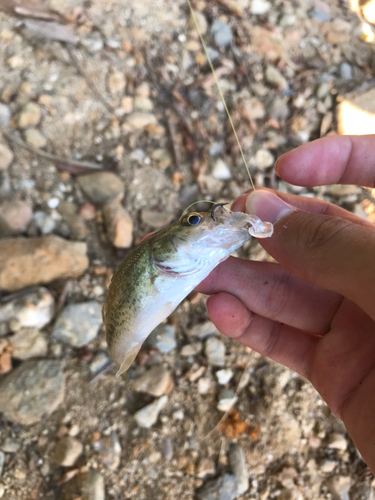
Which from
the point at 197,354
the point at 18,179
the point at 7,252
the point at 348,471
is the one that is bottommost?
the point at 348,471

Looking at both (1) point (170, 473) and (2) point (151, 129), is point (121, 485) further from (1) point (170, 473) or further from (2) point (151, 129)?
(2) point (151, 129)

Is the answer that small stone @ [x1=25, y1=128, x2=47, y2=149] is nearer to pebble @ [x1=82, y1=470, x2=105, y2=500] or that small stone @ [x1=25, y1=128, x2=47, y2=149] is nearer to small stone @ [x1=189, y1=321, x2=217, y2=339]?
small stone @ [x1=189, y1=321, x2=217, y2=339]

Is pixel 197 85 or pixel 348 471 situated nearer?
pixel 348 471

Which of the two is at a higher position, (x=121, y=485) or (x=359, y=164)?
(x=359, y=164)

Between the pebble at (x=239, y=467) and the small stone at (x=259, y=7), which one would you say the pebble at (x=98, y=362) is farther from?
the small stone at (x=259, y=7)

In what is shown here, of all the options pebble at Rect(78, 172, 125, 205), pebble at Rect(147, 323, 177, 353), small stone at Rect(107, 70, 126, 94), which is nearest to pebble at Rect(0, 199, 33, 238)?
pebble at Rect(78, 172, 125, 205)

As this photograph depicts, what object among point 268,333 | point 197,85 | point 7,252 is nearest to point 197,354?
point 268,333

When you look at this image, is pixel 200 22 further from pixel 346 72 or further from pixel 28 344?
pixel 28 344

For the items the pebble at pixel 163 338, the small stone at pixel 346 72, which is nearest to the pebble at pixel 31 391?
the pebble at pixel 163 338
